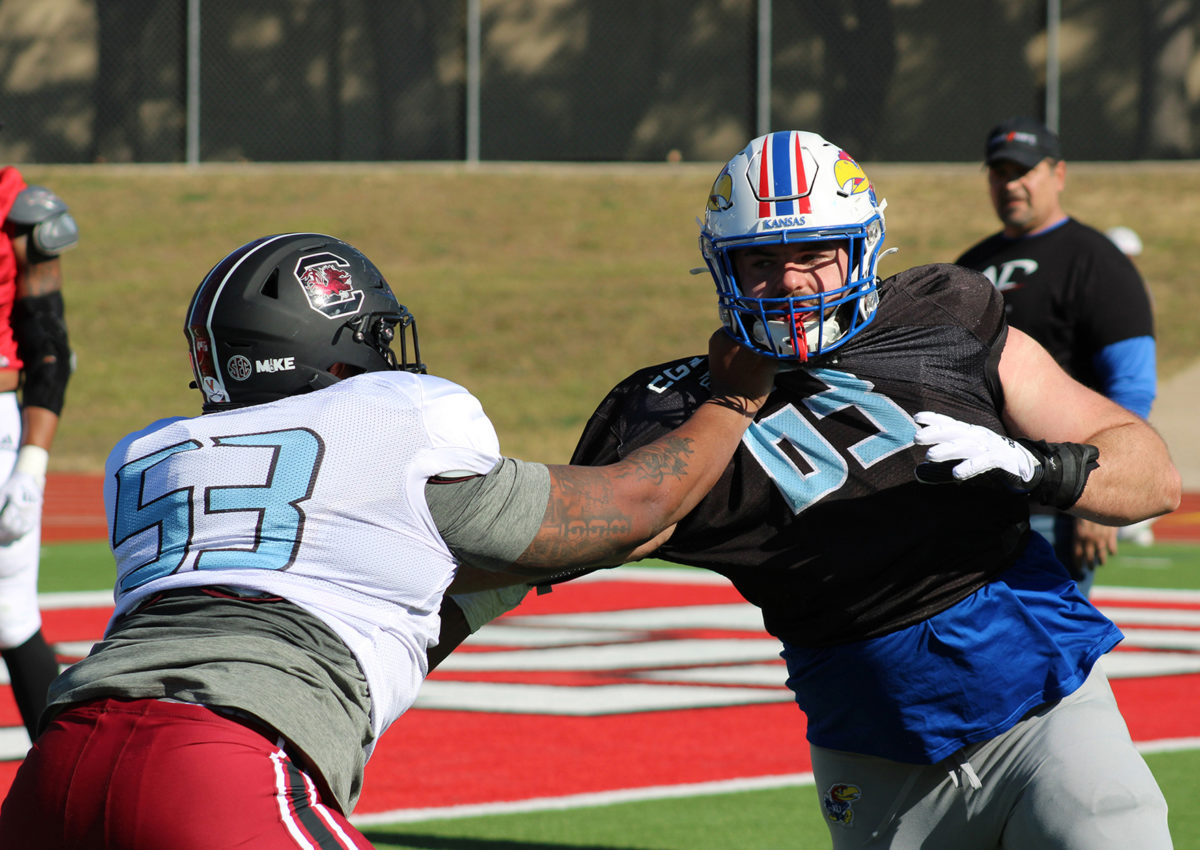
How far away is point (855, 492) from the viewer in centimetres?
313

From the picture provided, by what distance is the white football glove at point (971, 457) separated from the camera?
9.32 feet

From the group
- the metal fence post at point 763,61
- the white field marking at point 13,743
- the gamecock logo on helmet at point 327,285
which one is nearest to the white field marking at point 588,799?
the white field marking at point 13,743

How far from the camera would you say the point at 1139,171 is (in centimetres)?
2333

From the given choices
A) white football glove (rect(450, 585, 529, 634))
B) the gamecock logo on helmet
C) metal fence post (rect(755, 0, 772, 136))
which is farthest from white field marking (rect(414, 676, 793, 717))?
metal fence post (rect(755, 0, 772, 136))

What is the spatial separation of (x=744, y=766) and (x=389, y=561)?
3.57 m

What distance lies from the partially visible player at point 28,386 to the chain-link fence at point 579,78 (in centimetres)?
1706

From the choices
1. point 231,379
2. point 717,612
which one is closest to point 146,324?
point 717,612

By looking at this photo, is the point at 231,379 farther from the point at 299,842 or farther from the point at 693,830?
the point at 693,830

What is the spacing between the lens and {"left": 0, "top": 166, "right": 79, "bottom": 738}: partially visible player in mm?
5812

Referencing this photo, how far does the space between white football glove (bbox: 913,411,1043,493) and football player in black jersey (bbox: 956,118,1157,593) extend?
318cm

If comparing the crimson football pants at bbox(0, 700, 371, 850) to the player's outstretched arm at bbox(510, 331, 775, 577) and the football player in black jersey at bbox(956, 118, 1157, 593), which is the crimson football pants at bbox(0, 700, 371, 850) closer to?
the player's outstretched arm at bbox(510, 331, 775, 577)

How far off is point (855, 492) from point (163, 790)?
1384 mm

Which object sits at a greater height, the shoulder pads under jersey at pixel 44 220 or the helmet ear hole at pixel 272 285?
the shoulder pads under jersey at pixel 44 220

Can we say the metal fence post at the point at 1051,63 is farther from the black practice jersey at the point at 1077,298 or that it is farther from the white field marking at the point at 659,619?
the black practice jersey at the point at 1077,298
